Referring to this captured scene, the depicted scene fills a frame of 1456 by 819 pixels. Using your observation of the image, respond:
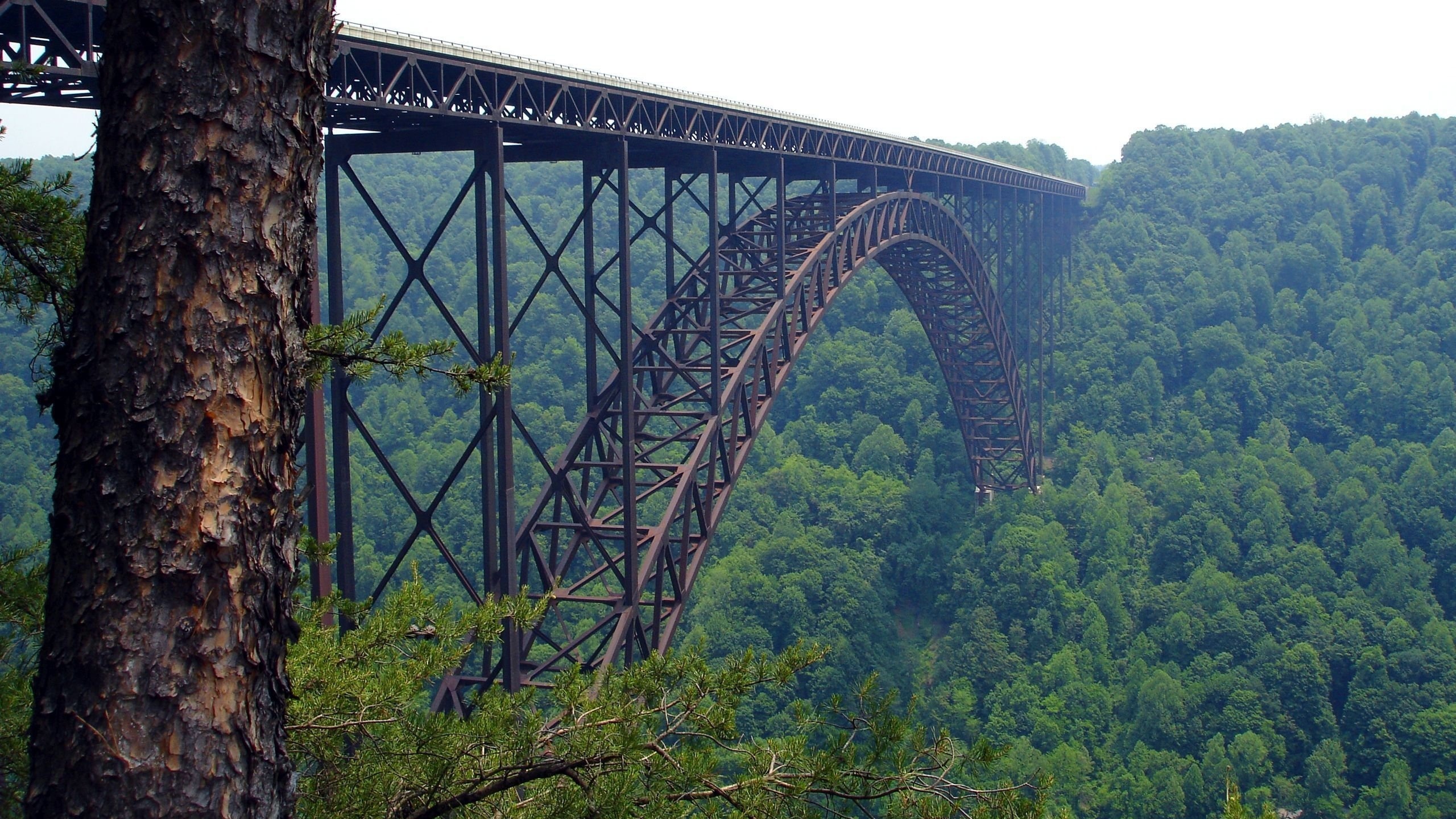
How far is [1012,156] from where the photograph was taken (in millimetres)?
61844

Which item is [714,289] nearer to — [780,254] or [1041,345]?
[780,254]

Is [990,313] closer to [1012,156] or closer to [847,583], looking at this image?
[847,583]

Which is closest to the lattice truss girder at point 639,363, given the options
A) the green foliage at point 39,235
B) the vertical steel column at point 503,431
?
the vertical steel column at point 503,431

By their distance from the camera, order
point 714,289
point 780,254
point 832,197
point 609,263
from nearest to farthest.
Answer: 1. point 609,263
2. point 714,289
3. point 780,254
4. point 832,197

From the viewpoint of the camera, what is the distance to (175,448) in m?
3.24

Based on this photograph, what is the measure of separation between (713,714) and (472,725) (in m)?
1.14

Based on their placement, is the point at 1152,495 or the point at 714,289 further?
the point at 1152,495

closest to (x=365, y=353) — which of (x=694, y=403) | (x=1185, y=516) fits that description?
(x=694, y=403)

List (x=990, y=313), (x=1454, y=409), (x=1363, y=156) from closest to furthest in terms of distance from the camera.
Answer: (x=990, y=313) < (x=1454, y=409) < (x=1363, y=156)

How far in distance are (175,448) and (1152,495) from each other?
39287 millimetres

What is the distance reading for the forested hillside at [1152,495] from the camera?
2925cm

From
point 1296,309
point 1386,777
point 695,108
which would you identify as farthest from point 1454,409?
point 695,108

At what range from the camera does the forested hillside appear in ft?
96.0

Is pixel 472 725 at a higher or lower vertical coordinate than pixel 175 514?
lower
